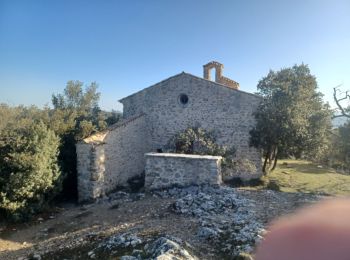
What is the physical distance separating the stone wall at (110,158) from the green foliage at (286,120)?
694cm

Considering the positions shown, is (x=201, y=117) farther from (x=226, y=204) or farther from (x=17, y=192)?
(x=17, y=192)

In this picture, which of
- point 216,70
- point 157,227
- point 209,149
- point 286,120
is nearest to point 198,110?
point 209,149

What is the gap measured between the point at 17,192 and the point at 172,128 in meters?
10.5

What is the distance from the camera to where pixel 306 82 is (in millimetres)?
22625

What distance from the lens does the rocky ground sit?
860cm

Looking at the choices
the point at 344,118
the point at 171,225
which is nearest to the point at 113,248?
the point at 171,225

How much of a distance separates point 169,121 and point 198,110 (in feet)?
6.71

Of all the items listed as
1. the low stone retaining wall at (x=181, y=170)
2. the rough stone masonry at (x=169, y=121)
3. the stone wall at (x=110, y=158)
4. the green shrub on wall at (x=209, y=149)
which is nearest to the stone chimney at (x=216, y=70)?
the rough stone masonry at (x=169, y=121)

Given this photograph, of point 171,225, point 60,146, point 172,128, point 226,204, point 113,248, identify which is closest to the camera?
point 113,248

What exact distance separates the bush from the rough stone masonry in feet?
6.98

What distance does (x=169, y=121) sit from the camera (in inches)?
845

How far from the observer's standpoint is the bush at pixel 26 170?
13.2 metres

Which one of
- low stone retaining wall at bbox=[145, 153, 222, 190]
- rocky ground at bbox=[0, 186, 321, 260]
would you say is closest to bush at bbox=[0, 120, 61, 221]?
rocky ground at bbox=[0, 186, 321, 260]

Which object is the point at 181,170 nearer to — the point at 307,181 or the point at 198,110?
the point at 198,110
